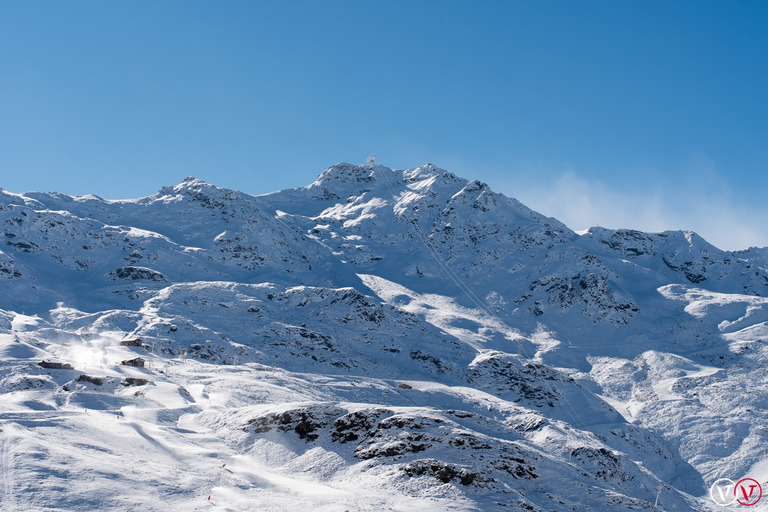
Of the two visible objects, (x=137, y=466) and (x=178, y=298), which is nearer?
(x=137, y=466)

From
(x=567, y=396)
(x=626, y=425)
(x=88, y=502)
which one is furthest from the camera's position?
(x=567, y=396)

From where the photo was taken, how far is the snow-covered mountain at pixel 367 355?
24.3 m

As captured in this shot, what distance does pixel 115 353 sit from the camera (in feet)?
181

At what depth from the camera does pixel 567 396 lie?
68188mm

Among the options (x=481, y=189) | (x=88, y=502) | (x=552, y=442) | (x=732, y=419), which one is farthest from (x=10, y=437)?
(x=481, y=189)

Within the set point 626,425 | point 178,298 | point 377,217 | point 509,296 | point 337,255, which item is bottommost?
point 626,425

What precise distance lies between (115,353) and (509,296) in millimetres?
69805

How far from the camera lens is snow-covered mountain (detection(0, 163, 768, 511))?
79.7 ft

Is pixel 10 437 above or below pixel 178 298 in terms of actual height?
below

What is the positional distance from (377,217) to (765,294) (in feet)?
267

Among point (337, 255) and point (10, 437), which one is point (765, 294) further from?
point (10, 437)

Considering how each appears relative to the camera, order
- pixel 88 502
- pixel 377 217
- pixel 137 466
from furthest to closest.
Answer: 1. pixel 377 217
2. pixel 137 466
3. pixel 88 502

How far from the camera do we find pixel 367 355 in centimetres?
7275

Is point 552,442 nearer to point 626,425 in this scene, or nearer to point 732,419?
point 626,425
